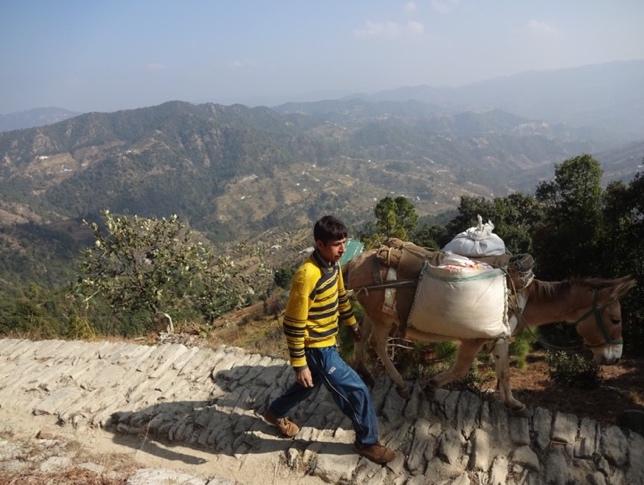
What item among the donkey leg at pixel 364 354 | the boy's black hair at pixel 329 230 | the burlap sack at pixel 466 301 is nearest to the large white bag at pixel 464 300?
the burlap sack at pixel 466 301

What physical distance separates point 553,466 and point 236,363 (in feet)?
14.5

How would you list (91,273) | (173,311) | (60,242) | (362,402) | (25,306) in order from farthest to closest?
(60,242) → (25,306) → (173,311) → (91,273) → (362,402)

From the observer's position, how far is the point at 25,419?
573cm

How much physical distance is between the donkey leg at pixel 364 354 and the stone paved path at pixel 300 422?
0.20 meters

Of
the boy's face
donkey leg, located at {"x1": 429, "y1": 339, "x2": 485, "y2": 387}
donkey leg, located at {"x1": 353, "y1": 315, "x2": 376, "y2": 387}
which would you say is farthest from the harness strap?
the boy's face

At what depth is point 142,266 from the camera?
13133 mm

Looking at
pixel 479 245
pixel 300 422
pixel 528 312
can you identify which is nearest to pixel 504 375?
pixel 528 312

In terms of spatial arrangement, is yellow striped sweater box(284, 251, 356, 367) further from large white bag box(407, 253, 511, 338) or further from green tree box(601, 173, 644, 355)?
green tree box(601, 173, 644, 355)

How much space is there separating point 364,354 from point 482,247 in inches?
82.5

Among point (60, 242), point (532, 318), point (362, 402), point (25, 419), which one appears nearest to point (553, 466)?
point (532, 318)

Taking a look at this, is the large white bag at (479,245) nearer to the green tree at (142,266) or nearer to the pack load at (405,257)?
the pack load at (405,257)

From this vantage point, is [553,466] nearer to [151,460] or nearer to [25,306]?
[151,460]

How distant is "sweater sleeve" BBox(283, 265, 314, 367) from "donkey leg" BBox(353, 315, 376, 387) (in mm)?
1881

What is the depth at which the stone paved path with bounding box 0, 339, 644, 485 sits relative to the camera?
427 centimetres
